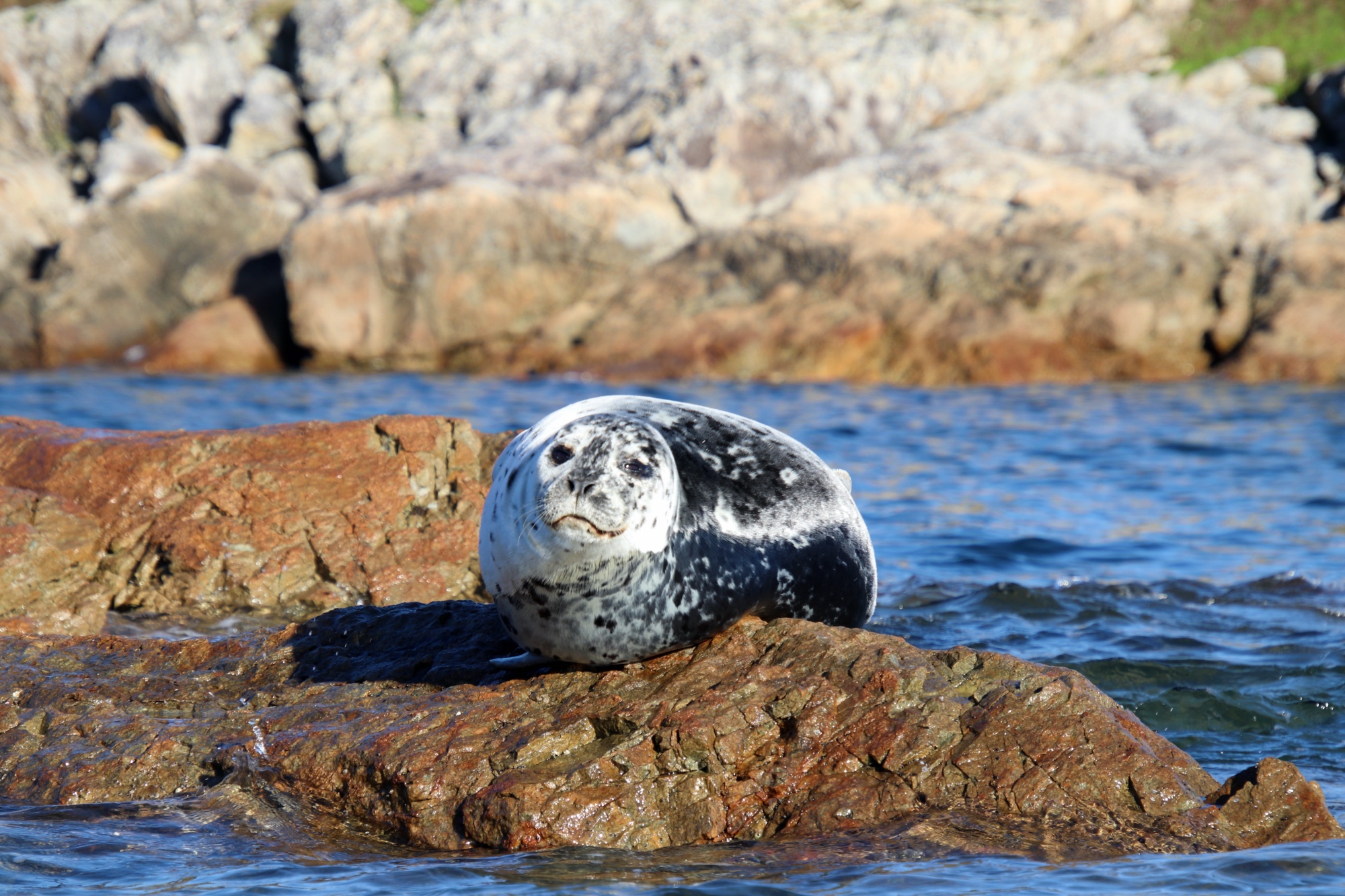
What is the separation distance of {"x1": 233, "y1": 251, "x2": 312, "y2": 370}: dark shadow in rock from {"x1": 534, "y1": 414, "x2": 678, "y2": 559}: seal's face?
17569mm

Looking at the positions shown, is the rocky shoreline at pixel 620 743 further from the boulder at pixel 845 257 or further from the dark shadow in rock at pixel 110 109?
the dark shadow in rock at pixel 110 109

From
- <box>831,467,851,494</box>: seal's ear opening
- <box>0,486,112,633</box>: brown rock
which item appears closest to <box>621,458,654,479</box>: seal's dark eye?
<box>831,467,851,494</box>: seal's ear opening

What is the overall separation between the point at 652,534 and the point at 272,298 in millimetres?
18954

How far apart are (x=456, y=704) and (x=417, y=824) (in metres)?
0.45

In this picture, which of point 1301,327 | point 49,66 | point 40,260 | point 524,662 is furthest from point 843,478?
point 49,66

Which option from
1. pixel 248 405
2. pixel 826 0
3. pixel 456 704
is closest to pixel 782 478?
pixel 456 704

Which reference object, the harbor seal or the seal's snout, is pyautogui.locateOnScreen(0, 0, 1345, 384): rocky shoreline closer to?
the harbor seal

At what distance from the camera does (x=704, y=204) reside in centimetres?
2125

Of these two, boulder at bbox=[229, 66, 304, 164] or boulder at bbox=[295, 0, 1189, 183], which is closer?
boulder at bbox=[295, 0, 1189, 183]

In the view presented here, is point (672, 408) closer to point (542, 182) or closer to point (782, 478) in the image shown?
point (782, 478)

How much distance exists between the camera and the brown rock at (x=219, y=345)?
19.6 meters

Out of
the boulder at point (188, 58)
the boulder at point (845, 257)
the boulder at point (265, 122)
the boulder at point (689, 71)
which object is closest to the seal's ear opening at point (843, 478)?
the boulder at point (845, 257)

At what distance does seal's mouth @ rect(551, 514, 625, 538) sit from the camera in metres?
3.55

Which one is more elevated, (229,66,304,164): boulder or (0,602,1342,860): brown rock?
(229,66,304,164): boulder
